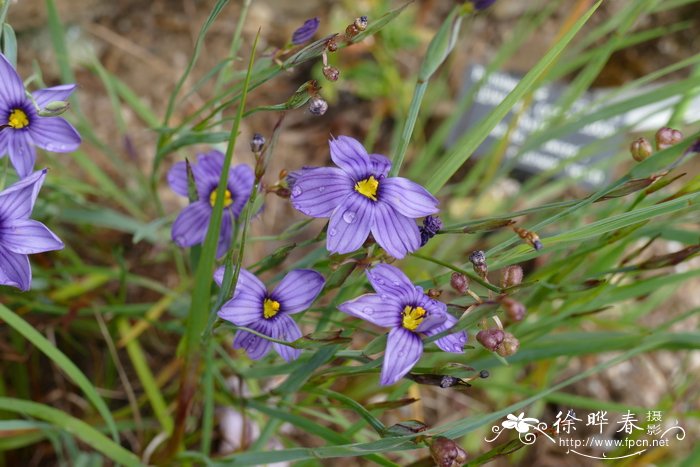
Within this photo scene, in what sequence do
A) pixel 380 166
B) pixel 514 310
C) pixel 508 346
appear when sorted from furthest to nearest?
pixel 380 166
pixel 508 346
pixel 514 310

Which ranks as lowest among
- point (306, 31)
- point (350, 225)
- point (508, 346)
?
point (508, 346)

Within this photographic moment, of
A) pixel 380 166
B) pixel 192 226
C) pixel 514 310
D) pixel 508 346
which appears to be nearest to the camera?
pixel 514 310

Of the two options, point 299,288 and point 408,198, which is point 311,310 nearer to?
point 299,288

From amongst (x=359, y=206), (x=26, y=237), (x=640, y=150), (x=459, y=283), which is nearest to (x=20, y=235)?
(x=26, y=237)

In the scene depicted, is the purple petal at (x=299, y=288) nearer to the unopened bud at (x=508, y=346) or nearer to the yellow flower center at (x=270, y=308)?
the yellow flower center at (x=270, y=308)

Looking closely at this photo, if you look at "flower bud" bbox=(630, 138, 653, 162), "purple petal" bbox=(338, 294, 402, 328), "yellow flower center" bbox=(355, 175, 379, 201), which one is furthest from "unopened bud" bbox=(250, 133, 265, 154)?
"flower bud" bbox=(630, 138, 653, 162)

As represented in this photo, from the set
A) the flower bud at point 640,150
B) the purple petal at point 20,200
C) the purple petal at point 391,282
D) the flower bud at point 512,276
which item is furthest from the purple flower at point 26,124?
the flower bud at point 640,150

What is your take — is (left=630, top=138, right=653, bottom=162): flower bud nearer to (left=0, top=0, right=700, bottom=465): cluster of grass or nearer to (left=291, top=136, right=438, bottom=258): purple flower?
(left=0, top=0, right=700, bottom=465): cluster of grass
